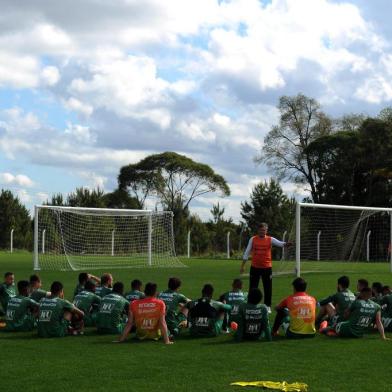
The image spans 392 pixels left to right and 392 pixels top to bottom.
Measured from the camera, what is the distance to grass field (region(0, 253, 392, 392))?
8344 mm

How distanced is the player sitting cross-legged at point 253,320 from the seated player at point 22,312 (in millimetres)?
3606

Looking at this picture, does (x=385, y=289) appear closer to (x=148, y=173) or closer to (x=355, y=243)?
(x=355, y=243)

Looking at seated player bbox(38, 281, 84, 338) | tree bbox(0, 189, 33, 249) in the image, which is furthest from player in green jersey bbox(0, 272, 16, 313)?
tree bbox(0, 189, 33, 249)

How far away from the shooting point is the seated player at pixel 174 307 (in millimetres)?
12336

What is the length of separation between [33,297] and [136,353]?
3.49 meters

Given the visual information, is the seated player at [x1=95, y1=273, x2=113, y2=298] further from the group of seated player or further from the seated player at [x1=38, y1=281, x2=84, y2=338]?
the seated player at [x1=38, y1=281, x2=84, y2=338]

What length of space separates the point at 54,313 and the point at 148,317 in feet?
5.37

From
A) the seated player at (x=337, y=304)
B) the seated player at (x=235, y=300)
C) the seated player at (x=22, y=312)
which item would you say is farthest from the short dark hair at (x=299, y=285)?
the seated player at (x=22, y=312)

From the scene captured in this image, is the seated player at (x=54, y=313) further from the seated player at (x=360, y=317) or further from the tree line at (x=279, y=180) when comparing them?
the tree line at (x=279, y=180)

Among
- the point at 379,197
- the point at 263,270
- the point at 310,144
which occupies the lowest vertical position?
the point at 263,270

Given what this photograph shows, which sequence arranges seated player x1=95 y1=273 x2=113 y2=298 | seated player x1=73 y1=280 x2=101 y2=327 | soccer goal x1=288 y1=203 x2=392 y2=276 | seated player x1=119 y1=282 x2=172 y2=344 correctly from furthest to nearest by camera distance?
1. soccer goal x1=288 y1=203 x2=392 y2=276
2. seated player x1=95 y1=273 x2=113 y2=298
3. seated player x1=73 y1=280 x2=101 y2=327
4. seated player x1=119 y1=282 x2=172 y2=344

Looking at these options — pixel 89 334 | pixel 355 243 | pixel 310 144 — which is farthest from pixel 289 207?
pixel 89 334

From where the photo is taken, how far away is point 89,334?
1257 centimetres

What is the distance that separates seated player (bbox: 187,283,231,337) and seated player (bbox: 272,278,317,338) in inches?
40.2
